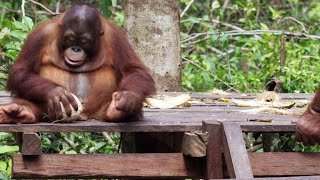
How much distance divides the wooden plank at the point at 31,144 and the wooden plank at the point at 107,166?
6cm

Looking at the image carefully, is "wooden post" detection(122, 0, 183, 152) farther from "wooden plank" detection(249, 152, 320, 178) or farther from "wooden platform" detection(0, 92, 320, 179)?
"wooden plank" detection(249, 152, 320, 178)

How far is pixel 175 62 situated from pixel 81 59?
1324 millimetres

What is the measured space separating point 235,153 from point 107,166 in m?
0.61

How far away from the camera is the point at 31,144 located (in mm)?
3496

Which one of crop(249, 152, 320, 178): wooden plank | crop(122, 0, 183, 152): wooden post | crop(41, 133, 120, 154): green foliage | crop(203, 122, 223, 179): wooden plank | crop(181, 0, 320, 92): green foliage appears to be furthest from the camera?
crop(181, 0, 320, 92): green foliage

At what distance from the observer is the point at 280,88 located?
599cm

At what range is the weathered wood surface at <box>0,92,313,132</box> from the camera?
352 centimetres

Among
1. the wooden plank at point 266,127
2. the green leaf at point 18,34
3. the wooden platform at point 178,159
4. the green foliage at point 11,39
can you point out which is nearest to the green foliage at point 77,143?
the green foliage at point 11,39

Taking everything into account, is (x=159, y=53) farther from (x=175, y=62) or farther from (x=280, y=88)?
(x=280, y=88)

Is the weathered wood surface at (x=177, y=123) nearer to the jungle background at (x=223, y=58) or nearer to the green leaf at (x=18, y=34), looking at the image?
the green leaf at (x=18, y=34)

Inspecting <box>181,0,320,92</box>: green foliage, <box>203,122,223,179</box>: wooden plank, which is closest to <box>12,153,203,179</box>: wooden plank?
<box>203,122,223,179</box>: wooden plank

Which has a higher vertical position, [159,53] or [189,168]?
[159,53]

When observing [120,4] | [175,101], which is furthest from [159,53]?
[120,4]

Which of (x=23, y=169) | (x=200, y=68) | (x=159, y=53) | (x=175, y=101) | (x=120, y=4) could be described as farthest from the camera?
(x=120, y=4)
